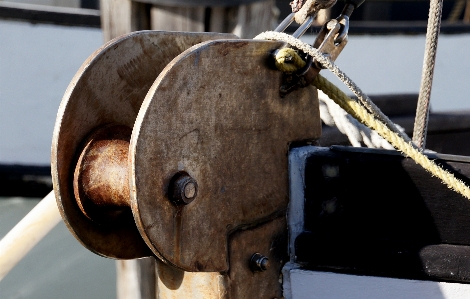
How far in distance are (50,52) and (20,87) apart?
0.29 metres

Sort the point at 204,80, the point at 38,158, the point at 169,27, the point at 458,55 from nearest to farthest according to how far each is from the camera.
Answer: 1. the point at 204,80
2. the point at 169,27
3. the point at 38,158
4. the point at 458,55

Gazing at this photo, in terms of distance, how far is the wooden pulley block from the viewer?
37.1 inches

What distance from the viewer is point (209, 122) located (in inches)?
40.3

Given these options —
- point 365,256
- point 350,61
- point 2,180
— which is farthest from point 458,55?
point 365,256

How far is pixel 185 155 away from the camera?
0.99 meters

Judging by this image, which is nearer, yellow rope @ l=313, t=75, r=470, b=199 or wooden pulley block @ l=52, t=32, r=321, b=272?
wooden pulley block @ l=52, t=32, r=321, b=272

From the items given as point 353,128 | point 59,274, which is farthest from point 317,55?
point 59,274

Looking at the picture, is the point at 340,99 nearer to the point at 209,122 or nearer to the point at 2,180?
the point at 209,122

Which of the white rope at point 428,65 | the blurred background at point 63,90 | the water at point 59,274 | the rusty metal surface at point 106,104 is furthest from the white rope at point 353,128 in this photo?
the water at point 59,274

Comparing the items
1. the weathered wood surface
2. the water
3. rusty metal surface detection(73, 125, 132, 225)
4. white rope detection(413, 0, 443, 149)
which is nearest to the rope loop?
white rope detection(413, 0, 443, 149)

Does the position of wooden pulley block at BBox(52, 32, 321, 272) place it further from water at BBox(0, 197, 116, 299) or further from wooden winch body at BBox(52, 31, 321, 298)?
water at BBox(0, 197, 116, 299)

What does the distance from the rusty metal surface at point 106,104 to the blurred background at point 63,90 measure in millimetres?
1628

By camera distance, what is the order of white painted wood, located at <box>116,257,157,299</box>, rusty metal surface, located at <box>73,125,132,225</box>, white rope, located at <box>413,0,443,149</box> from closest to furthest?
1. rusty metal surface, located at <box>73,125,132,225</box>
2. white rope, located at <box>413,0,443,149</box>
3. white painted wood, located at <box>116,257,157,299</box>

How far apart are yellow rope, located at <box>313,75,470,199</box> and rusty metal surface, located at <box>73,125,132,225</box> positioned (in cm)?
40
